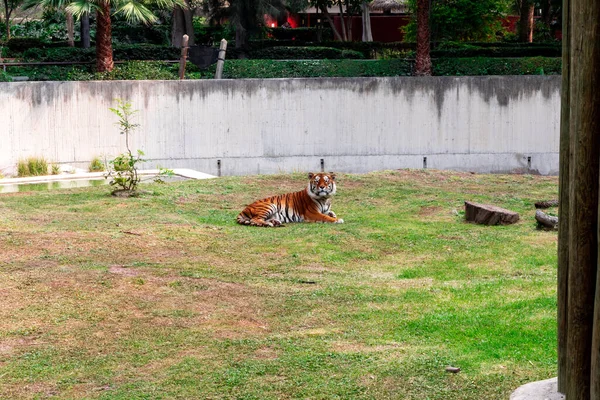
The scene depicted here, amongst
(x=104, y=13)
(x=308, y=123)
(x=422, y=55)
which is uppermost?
(x=104, y=13)

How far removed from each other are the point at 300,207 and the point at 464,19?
24308mm

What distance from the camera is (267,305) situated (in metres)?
8.31

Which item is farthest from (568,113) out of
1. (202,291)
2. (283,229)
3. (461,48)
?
(461,48)

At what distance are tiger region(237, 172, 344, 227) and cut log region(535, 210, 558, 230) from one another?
267 cm

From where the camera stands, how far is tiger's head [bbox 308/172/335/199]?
1323 centimetres

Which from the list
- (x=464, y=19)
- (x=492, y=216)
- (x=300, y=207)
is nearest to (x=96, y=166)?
(x=300, y=207)

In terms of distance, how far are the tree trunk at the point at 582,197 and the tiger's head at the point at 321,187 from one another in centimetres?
912

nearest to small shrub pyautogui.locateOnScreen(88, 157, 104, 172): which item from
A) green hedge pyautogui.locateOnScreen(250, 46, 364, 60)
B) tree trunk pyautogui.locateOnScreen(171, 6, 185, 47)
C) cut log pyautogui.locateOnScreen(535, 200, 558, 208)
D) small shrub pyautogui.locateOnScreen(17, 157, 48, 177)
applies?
small shrub pyautogui.locateOnScreen(17, 157, 48, 177)

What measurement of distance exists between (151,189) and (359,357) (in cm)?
1031

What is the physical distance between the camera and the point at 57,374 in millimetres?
6434

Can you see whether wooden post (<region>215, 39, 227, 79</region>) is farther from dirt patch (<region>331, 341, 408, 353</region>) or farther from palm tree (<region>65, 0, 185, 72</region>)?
dirt patch (<region>331, 341, 408, 353</region>)

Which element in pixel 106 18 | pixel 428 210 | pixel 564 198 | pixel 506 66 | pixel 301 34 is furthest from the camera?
pixel 301 34

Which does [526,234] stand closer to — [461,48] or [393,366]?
[393,366]

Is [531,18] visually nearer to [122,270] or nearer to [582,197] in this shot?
[122,270]
